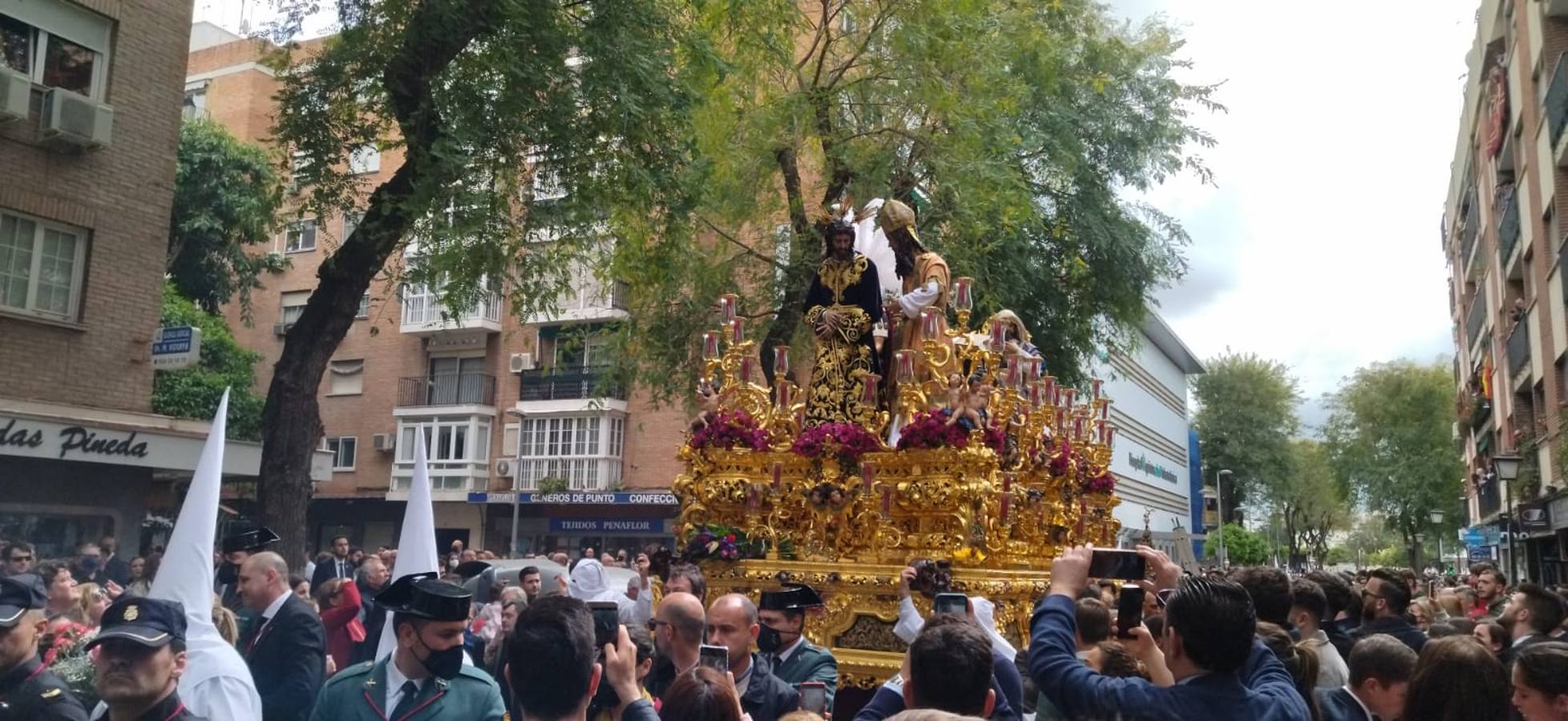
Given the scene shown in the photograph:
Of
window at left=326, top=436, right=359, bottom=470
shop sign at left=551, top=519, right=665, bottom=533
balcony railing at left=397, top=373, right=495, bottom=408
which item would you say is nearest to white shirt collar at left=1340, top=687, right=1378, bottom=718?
shop sign at left=551, top=519, right=665, bottom=533

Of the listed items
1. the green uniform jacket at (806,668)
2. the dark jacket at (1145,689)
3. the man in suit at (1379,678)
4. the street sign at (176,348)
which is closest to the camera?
the dark jacket at (1145,689)

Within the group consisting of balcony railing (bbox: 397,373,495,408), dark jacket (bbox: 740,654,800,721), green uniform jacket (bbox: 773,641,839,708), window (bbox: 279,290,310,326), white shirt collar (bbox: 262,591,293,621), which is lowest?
dark jacket (bbox: 740,654,800,721)

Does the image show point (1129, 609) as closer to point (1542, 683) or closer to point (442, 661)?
point (1542, 683)

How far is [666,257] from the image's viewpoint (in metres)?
14.2

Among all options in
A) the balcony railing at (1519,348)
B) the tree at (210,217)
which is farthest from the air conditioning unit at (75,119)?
the balcony railing at (1519,348)

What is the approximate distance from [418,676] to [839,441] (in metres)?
5.35

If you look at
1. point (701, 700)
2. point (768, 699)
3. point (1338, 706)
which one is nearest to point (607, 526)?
point (768, 699)

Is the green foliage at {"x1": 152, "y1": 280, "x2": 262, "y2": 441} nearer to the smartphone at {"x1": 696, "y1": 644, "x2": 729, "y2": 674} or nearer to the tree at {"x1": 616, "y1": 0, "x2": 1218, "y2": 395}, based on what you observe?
the tree at {"x1": 616, "y1": 0, "x2": 1218, "y2": 395}

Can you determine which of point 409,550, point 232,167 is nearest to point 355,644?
point 409,550

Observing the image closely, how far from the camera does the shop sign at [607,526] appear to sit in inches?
1368

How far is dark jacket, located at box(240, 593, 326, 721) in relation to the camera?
584 centimetres

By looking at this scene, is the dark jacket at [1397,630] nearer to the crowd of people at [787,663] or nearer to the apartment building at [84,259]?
the crowd of people at [787,663]

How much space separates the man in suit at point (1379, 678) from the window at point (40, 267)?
1572 centimetres

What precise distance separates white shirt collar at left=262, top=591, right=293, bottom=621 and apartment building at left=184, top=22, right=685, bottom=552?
27122 millimetres
